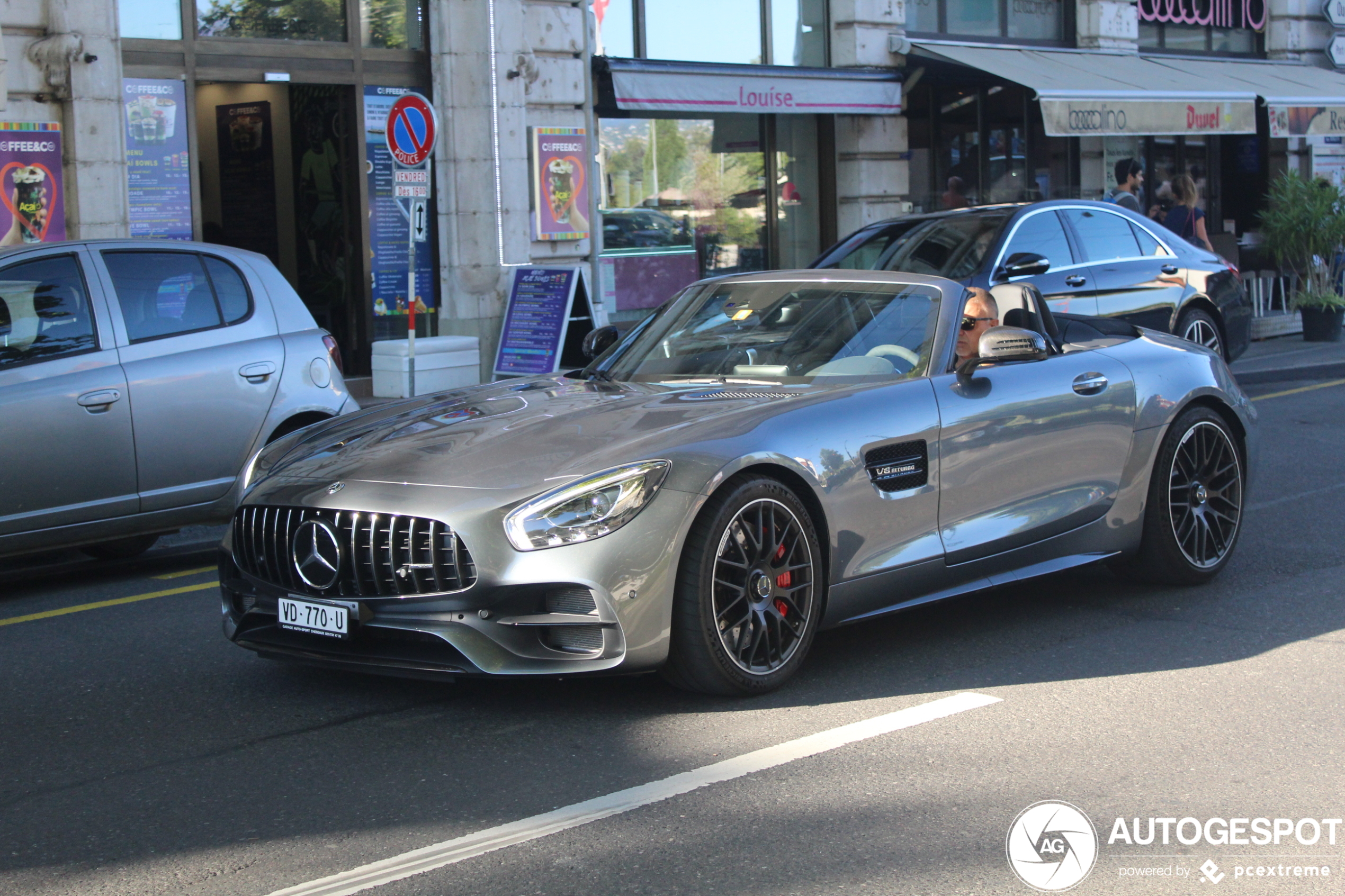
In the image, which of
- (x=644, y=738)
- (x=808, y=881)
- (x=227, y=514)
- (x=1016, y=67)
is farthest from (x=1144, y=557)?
(x=1016, y=67)

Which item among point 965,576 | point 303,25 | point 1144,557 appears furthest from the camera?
point 303,25

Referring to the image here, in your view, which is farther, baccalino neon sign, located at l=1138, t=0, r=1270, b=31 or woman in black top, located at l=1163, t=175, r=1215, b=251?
baccalino neon sign, located at l=1138, t=0, r=1270, b=31

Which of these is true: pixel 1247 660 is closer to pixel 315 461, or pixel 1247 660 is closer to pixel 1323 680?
pixel 1323 680

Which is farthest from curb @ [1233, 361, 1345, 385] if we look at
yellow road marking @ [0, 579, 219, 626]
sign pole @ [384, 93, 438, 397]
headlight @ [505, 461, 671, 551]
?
headlight @ [505, 461, 671, 551]

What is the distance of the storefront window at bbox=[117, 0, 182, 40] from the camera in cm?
1283

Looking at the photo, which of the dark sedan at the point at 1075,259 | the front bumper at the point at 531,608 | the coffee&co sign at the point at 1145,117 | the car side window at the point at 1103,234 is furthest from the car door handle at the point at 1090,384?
the coffee&co sign at the point at 1145,117

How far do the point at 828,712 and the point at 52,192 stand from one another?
9.75 meters

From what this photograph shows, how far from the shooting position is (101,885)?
3361 mm

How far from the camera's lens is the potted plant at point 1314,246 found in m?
18.5

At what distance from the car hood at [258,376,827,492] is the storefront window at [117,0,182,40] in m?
8.72

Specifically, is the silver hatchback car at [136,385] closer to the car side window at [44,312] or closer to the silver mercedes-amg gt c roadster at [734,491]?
the car side window at [44,312]

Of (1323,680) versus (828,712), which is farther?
(1323,680)

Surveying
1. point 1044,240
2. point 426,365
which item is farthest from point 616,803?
point 426,365

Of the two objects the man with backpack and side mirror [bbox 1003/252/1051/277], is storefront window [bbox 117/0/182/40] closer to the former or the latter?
side mirror [bbox 1003/252/1051/277]
